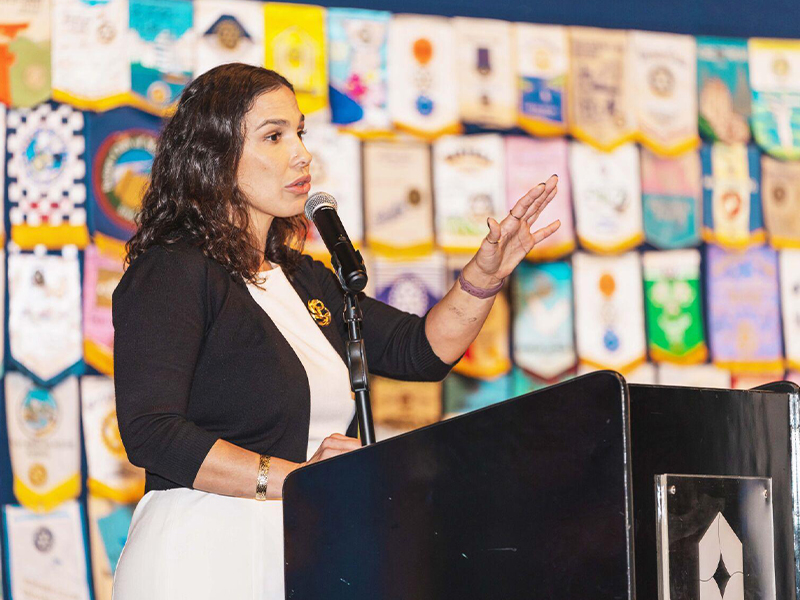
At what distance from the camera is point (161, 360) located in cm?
154

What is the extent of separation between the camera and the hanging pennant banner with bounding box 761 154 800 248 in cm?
367

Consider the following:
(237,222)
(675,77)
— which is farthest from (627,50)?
(237,222)

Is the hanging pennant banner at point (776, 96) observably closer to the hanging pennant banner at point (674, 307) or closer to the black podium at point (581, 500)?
the hanging pennant banner at point (674, 307)

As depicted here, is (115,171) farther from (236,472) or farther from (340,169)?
(236,472)

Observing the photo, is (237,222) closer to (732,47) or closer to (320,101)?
(320,101)

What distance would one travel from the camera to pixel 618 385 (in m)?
0.91

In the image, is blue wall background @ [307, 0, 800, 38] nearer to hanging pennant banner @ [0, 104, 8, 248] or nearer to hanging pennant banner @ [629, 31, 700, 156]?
hanging pennant banner @ [629, 31, 700, 156]

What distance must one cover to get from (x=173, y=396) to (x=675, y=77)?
2.65 meters

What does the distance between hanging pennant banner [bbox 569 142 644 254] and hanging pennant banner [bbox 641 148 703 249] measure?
0.13ft

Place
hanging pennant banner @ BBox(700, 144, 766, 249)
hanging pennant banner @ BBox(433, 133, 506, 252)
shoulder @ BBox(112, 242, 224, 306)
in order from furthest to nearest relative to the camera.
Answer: hanging pennant banner @ BBox(700, 144, 766, 249) < hanging pennant banner @ BBox(433, 133, 506, 252) < shoulder @ BBox(112, 242, 224, 306)

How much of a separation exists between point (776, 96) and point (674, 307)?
88cm

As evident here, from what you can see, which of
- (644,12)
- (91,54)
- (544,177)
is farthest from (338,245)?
(644,12)

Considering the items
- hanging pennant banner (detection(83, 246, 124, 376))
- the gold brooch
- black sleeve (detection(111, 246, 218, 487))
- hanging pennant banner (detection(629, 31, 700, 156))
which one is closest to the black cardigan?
black sleeve (detection(111, 246, 218, 487))

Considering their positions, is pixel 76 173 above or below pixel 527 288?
above
